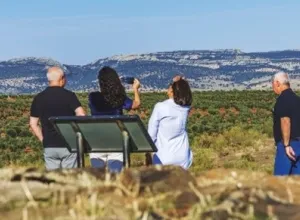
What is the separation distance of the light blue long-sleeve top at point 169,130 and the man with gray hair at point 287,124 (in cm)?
130

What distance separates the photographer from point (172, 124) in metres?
8.38

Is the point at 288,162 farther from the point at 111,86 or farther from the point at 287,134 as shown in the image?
the point at 111,86

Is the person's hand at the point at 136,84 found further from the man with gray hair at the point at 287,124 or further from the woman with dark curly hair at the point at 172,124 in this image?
the man with gray hair at the point at 287,124

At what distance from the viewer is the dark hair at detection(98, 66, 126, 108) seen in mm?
8258

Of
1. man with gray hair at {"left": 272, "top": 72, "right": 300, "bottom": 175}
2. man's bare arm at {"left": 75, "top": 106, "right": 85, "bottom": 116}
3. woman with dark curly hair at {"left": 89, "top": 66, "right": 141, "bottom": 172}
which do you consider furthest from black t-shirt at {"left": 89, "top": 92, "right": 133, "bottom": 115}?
man with gray hair at {"left": 272, "top": 72, "right": 300, "bottom": 175}

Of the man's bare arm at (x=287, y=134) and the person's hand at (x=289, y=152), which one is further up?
the man's bare arm at (x=287, y=134)

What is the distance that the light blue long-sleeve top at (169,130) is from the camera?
8.35 metres

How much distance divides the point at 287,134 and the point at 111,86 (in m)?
2.15

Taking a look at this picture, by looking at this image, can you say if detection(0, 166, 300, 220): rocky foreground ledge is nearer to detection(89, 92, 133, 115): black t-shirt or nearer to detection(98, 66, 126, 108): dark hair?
detection(98, 66, 126, 108): dark hair

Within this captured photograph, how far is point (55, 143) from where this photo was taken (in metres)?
8.61

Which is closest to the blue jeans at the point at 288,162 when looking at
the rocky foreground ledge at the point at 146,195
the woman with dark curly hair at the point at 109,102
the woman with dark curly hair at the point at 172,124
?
the woman with dark curly hair at the point at 172,124

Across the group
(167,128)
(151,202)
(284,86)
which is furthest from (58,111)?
(151,202)

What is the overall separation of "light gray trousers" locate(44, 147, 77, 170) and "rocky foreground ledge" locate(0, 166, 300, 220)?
2.32 meters

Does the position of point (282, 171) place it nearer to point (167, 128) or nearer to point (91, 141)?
point (167, 128)
